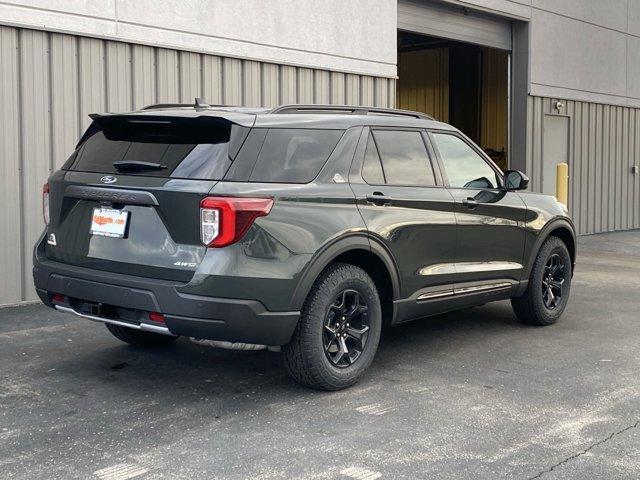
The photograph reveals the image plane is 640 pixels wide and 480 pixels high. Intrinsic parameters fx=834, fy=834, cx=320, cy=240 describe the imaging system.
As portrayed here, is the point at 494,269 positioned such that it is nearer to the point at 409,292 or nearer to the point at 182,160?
the point at 409,292

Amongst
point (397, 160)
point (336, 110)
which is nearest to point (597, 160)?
point (397, 160)

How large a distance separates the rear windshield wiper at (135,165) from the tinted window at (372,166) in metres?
1.34

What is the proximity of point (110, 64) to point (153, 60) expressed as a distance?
1.85 feet

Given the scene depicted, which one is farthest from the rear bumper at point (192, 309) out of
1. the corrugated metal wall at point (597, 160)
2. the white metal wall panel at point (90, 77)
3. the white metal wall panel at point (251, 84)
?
the corrugated metal wall at point (597, 160)

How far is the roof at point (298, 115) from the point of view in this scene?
487cm

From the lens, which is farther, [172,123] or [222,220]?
[172,123]

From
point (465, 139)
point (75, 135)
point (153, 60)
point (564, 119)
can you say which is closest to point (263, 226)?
point (465, 139)

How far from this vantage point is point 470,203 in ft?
20.2

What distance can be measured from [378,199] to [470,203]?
1.09 meters

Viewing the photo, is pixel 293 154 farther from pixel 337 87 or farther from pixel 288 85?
pixel 337 87

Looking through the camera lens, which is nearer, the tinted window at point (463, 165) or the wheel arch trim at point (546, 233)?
the tinted window at point (463, 165)

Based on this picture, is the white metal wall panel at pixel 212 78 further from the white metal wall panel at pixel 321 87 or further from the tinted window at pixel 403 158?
the tinted window at pixel 403 158

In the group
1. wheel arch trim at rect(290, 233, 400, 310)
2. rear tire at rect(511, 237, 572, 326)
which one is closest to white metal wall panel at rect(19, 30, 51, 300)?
wheel arch trim at rect(290, 233, 400, 310)

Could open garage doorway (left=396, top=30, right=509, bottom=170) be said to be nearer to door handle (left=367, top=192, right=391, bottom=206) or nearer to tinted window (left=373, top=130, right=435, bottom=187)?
tinted window (left=373, top=130, right=435, bottom=187)
